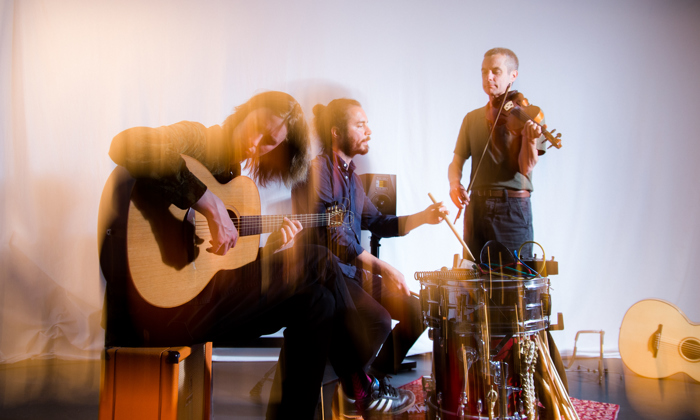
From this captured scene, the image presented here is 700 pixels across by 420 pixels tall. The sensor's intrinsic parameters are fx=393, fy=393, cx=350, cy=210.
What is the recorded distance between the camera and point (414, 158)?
6.31 feet

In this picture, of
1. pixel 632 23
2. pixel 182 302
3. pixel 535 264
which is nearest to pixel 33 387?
pixel 182 302

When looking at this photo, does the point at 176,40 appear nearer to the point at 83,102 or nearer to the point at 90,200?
the point at 83,102

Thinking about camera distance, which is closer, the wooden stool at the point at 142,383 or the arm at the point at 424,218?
the wooden stool at the point at 142,383

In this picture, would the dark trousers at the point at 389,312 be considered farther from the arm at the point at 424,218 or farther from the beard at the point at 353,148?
the beard at the point at 353,148

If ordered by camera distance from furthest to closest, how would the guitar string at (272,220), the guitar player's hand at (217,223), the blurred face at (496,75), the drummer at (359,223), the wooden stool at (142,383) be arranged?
1. the blurred face at (496,75)
2. the drummer at (359,223)
3. the guitar string at (272,220)
4. the guitar player's hand at (217,223)
5. the wooden stool at (142,383)

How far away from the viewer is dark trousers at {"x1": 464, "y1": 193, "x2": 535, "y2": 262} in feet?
6.13

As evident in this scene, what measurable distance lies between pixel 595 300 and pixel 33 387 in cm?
273

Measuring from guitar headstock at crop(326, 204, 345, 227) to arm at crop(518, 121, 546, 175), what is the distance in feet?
3.00

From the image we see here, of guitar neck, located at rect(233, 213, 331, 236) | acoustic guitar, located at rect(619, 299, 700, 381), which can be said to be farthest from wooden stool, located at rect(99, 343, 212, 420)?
acoustic guitar, located at rect(619, 299, 700, 381)

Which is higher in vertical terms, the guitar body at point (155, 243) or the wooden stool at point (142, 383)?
the guitar body at point (155, 243)

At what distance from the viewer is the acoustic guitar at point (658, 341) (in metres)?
1.80

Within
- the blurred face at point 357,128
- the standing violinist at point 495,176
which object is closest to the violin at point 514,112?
the standing violinist at point 495,176

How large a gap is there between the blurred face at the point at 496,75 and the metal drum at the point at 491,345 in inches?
44.4

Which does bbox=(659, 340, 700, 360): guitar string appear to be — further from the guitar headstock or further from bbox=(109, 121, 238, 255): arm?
bbox=(109, 121, 238, 255): arm
